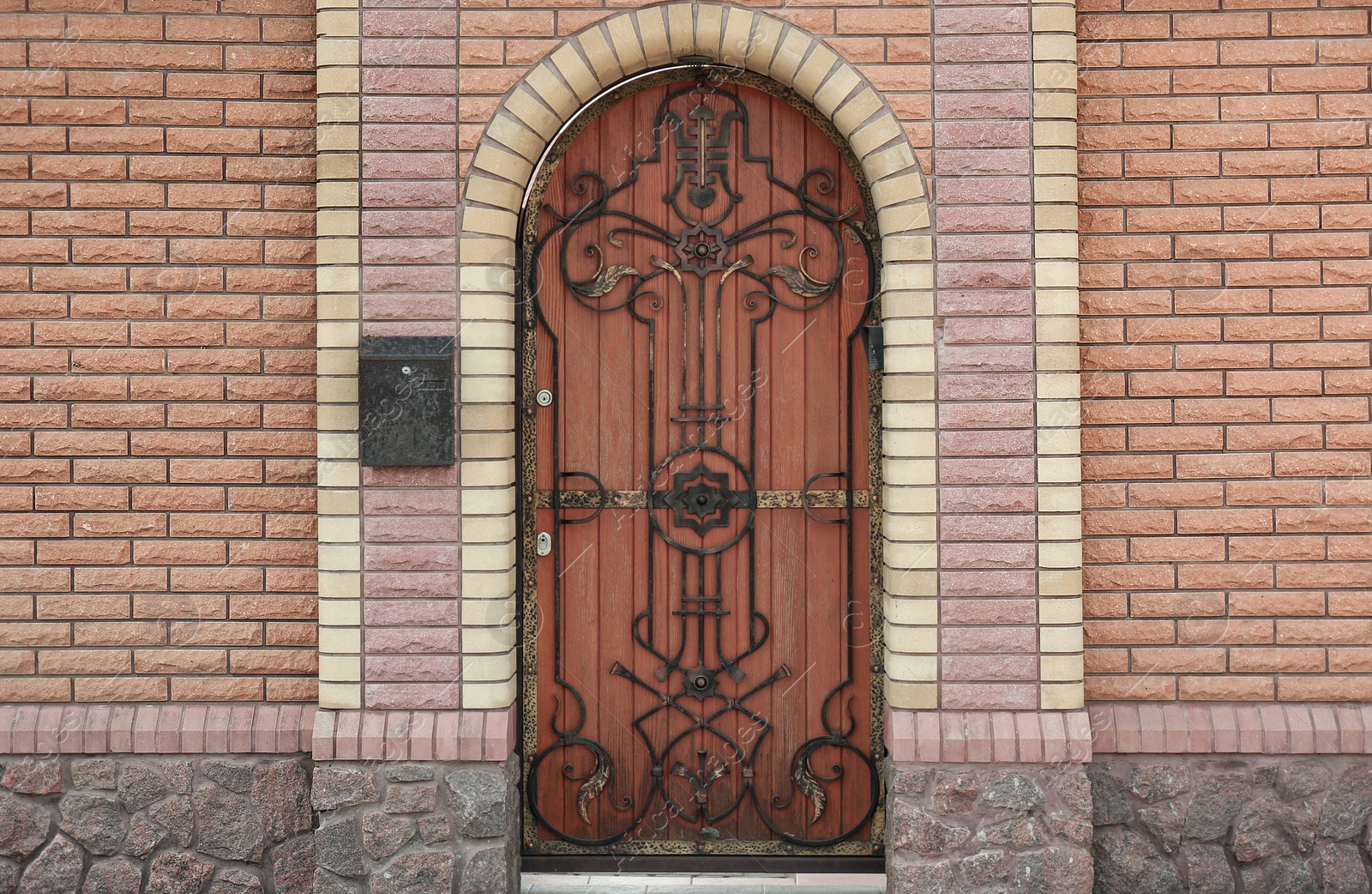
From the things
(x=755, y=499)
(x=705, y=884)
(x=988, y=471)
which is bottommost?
(x=705, y=884)

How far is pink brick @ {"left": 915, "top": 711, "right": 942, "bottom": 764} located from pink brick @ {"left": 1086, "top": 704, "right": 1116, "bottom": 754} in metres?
0.61

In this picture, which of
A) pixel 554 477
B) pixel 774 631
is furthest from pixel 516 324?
pixel 774 631

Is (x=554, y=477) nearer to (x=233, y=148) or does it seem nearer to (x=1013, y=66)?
(x=233, y=148)

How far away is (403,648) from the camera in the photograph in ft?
11.8

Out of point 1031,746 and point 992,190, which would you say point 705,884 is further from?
point 992,190

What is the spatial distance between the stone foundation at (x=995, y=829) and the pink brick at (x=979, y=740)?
0.12 feet

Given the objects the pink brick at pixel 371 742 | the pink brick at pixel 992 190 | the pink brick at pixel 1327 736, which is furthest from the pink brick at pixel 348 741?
the pink brick at pixel 1327 736

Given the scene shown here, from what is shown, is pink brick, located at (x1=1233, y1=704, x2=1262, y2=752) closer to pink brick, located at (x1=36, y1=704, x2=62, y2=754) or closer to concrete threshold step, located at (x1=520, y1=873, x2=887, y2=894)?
concrete threshold step, located at (x1=520, y1=873, x2=887, y2=894)

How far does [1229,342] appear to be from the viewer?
Result: 3.76 metres

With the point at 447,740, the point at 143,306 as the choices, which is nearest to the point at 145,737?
the point at 447,740

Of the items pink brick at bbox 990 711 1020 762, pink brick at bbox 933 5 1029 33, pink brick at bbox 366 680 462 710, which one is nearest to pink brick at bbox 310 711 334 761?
pink brick at bbox 366 680 462 710

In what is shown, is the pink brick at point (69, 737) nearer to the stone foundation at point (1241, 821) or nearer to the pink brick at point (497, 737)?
the pink brick at point (497, 737)

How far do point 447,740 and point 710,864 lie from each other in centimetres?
113

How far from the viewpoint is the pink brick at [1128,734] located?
12.2ft
